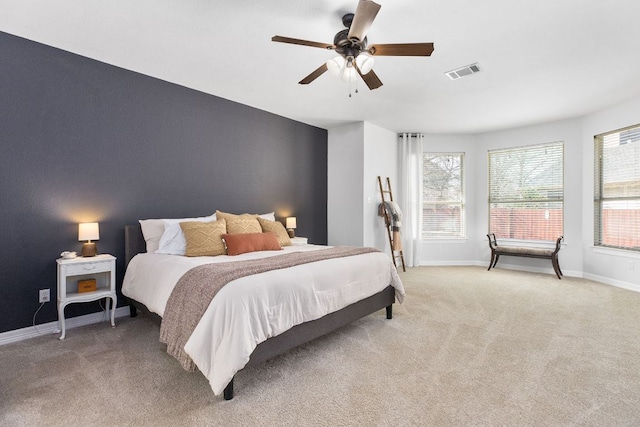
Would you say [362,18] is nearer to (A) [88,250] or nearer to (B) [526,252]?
(A) [88,250]

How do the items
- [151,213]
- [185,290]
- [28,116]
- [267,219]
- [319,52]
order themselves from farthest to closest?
[267,219] → [151,213] → [319,52] → [28,116] → [185,290]

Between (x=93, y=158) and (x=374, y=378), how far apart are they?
10.8ft

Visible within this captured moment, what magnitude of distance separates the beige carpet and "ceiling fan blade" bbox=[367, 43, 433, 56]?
2.25 metres

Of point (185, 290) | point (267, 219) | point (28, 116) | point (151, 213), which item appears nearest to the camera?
point (185, 290)

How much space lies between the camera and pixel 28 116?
287cm

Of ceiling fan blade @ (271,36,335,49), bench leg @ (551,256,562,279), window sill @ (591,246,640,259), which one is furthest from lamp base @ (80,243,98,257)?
window sill @ (591,246,640,259)

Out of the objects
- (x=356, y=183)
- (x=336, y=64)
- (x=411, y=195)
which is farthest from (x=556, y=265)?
(x=336, y=64)

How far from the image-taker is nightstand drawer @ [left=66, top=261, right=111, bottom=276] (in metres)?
2.81

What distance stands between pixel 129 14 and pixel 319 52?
61.9 inches

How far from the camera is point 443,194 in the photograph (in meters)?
6.53

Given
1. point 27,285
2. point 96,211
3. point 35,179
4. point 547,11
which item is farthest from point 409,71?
point 27,285

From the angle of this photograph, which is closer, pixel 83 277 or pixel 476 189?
pixel 83 277

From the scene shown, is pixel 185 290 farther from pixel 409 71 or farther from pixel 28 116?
pixel 409 71

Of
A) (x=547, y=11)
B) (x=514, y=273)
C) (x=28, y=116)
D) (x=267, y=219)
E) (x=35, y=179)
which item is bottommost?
(x=514, y=273)
